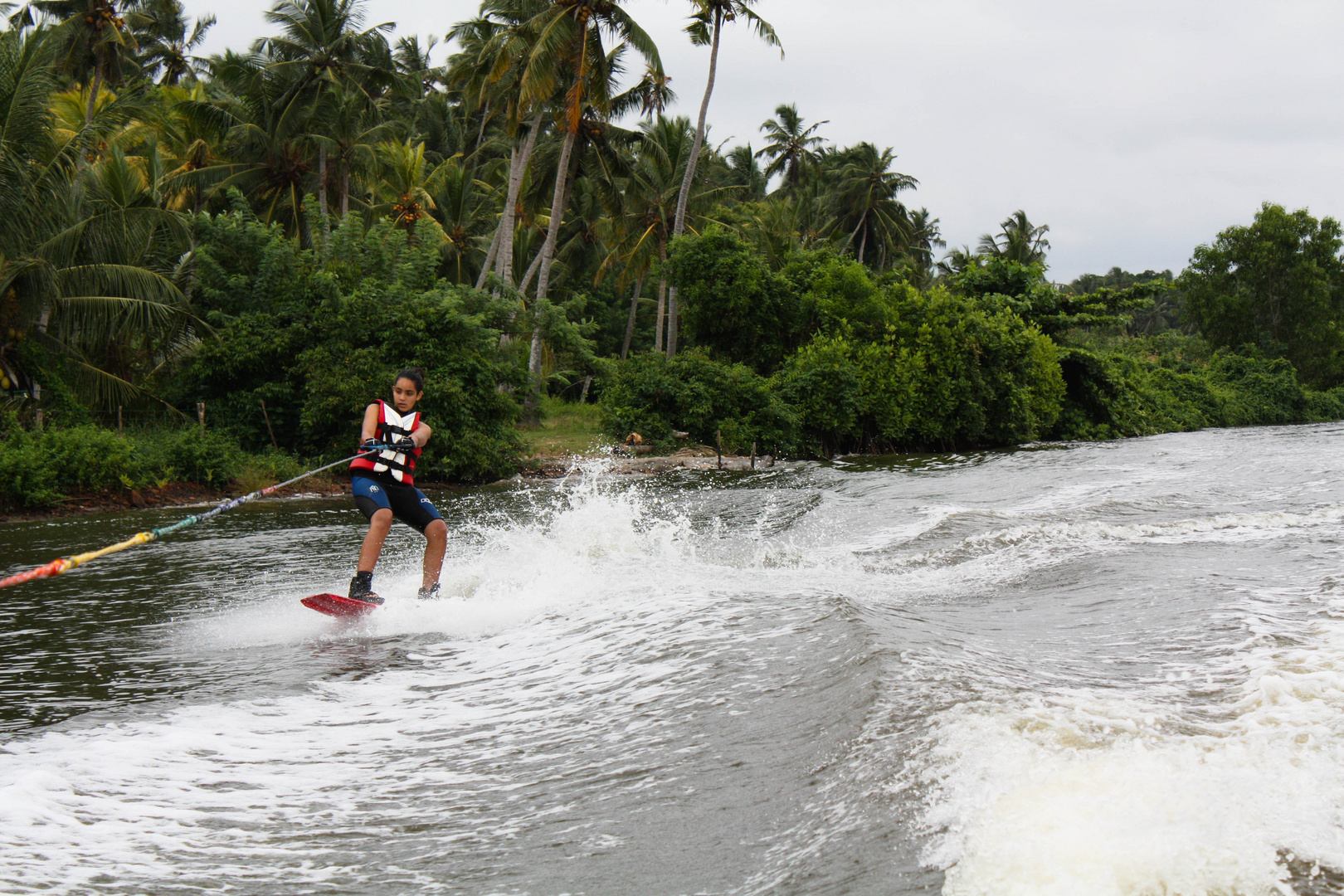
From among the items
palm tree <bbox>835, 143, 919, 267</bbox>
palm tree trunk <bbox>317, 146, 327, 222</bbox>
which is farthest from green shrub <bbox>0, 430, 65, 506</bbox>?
palm tree <bbox>835, 143, 919, 267</bbox>

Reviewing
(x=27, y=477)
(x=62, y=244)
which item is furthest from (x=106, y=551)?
Answer: (x=62, y=244)

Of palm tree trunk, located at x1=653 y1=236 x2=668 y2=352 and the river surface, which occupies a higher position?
palm tree trunk, located at x1=653 y1=236 x2=668 y2=352

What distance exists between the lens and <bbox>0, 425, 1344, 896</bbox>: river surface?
2773 mm

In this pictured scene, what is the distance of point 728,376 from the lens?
25.1 metres

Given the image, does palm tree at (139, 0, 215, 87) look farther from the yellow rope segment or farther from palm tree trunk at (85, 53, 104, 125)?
the yellow rope segment

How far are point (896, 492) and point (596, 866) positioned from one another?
12663mm

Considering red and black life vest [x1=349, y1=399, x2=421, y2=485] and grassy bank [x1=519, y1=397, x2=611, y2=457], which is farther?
grassy bank [x1=519, y1=397, x2=611, y2=457]

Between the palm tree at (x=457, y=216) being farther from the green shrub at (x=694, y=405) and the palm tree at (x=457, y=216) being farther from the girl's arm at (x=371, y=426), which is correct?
the girl's arm at (x=371, y=426)

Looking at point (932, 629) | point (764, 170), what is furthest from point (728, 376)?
point (764, 170)

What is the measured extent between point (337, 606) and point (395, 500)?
95 cm

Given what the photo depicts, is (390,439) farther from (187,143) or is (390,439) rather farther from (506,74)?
(187,143)

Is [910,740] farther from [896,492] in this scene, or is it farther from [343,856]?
[896,492]

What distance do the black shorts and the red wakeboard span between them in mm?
667

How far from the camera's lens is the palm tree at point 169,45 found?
35750 millimetres
